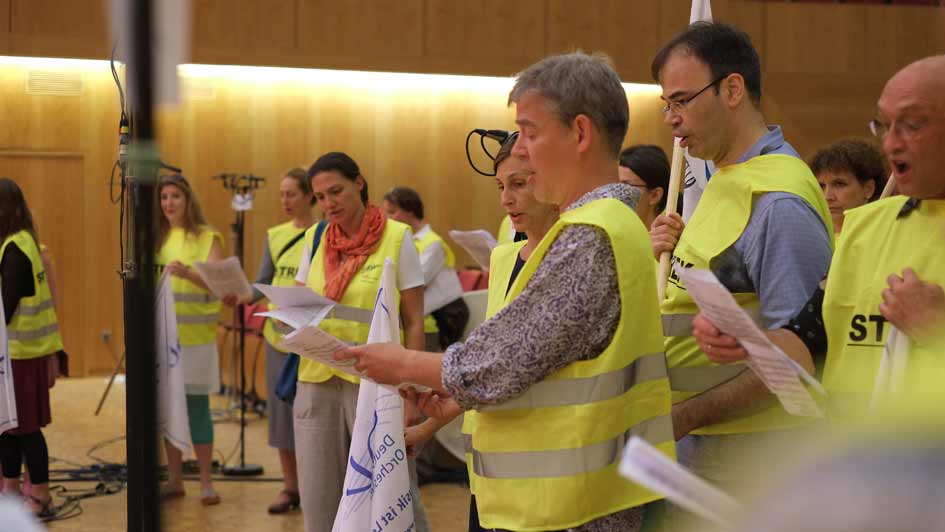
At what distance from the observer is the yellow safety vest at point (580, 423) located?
1822mm

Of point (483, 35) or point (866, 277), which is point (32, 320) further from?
point (483, 35)

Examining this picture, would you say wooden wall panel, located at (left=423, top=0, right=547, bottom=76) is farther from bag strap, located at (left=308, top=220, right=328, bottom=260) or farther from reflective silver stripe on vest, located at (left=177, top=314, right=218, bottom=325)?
bag strap, located at (left=308, top=220, right=328, bottom=260)

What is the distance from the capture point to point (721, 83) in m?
2.33

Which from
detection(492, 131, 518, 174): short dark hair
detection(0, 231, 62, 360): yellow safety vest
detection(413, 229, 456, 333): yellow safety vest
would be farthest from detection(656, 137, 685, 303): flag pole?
detection(0, 231, 62, 360): yellow safety vest

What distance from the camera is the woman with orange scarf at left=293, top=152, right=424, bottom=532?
382 centimetres

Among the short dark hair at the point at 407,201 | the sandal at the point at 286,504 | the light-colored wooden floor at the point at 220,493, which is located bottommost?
the light-colored wooden floor at the point at 220,493

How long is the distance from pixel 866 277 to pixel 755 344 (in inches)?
11.7

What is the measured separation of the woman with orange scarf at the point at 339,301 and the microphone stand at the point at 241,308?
8.04ft

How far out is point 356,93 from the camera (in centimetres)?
1111

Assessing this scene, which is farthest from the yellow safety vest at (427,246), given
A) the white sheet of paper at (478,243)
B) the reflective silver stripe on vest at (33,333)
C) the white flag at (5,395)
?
the white flag at (5,395)

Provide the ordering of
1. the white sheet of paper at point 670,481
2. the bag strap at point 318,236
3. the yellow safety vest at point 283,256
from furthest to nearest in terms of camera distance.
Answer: the yellow safety vest at point 283,256 < the bag strap at point 318,236 < the white sheet of paper at point 670,481

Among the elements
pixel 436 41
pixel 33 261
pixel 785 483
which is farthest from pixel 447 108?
pixel 785 483

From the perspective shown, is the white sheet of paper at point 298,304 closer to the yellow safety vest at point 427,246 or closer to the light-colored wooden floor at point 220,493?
the light-colored wooden floor at point 220,493

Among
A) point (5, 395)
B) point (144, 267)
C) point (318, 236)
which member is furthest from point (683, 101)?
point (5, 395)
